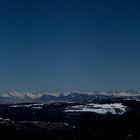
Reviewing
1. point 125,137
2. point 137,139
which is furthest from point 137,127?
point 137,139

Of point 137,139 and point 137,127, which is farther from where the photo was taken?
point 137,127

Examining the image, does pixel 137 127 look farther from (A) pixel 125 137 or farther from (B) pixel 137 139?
(B) pixel 137 139

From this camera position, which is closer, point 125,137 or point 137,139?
point 137,139
